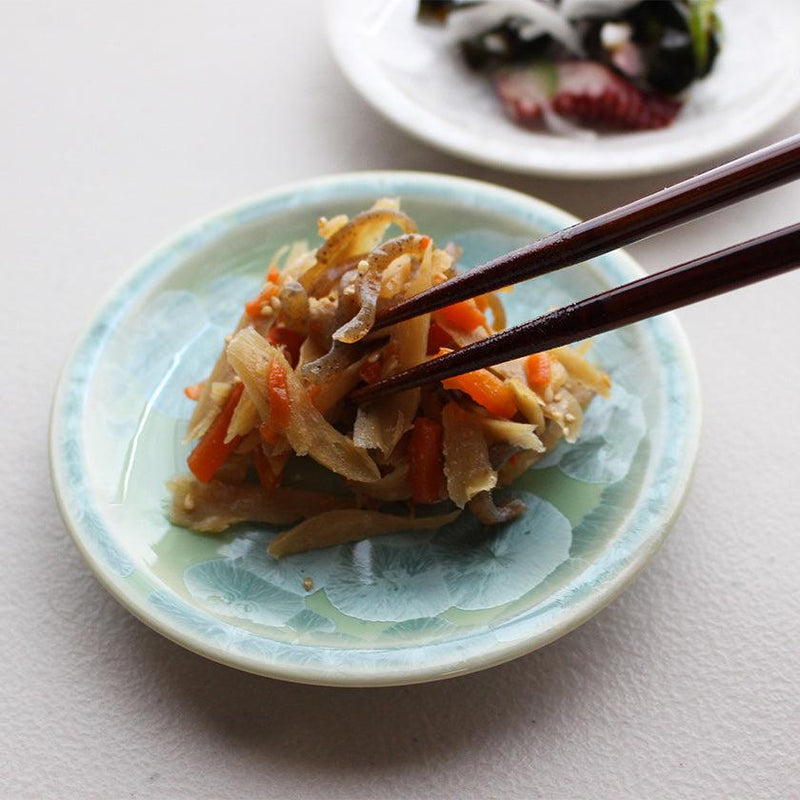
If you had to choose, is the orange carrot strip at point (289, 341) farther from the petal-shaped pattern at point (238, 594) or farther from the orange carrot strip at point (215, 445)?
the petal-shaped pattern at point (238, 594)

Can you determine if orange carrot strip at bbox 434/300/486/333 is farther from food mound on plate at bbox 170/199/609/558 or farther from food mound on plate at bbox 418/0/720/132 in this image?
food mound on plate at bbox 418/0/720/132

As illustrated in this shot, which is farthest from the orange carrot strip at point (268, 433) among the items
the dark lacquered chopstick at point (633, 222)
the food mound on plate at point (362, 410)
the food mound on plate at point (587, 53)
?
the food mound on plate at point (587, 53)

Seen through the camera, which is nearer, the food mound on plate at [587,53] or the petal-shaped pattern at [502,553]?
the petal-shaped pattern at [502,553]

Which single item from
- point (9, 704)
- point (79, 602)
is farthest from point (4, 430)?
point (9, 704)

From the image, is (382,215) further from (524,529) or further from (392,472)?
(524,529)

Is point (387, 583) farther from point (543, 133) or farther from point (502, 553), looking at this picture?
point (543, 133)


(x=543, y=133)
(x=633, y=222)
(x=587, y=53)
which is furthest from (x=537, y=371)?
(x=587, y=53)

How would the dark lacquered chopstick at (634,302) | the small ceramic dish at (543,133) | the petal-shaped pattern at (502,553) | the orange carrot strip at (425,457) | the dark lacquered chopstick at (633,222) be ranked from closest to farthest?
the dark lacquered chopstick at (634,302) → the dark lacquered chopstick at (633,222) → the petal-shaped pattern at (502,553) → the orange carrot strip at (425,457) → the small ceramic dish at (543,133)
